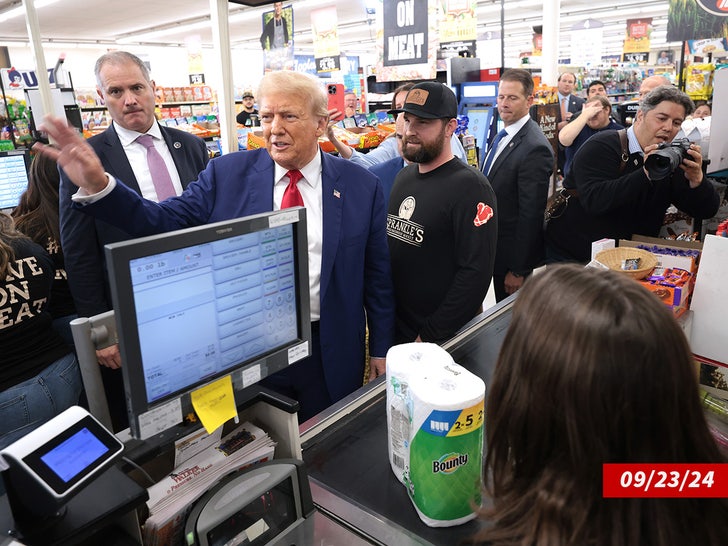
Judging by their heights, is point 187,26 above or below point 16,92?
above

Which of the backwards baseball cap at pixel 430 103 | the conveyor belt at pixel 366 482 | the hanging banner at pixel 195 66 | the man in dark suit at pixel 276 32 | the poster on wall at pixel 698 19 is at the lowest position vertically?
the conveyor belt at pixel 366 482

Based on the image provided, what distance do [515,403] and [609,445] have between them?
5.0 inches

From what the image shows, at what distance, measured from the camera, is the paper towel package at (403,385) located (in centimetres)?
111

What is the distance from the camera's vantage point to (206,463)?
107 centimetres

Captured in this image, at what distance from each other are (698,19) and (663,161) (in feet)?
13.7

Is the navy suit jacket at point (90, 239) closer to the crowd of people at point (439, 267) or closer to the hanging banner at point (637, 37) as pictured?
the crowd of people at point (439, 267)

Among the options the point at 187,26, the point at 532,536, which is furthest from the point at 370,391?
the point at 187,26

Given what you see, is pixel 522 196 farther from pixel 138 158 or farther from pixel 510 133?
pixel 138 158

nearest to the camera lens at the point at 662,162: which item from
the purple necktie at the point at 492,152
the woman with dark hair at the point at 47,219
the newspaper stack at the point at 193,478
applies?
the purple necktie at the point at 492,152

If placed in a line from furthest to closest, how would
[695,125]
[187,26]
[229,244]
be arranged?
[187,26] → [695,125] → [229,244]

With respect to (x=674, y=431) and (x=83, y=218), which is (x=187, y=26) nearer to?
(x=83, y=218)

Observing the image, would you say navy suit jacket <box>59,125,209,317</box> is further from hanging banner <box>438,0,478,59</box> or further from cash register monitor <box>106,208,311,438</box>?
hanging banner <box>438,0,478,59</box>

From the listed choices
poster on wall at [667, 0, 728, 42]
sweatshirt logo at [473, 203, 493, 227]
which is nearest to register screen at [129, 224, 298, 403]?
sweatshirt logo at [473, 203, 493, 227]

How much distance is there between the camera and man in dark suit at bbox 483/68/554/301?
3.29 meters
